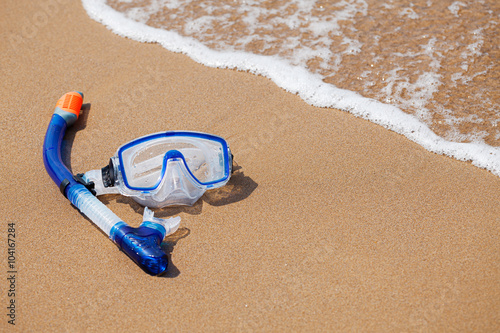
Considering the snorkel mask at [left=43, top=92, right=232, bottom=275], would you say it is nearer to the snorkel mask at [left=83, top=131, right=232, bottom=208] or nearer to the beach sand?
the snorkel mask at [left=83, top=131, right=232, bottom=208]

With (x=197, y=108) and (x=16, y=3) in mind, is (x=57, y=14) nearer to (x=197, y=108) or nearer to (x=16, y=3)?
(x=16, y=3)

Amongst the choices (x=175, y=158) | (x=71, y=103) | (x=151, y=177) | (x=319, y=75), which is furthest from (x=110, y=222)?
(x=319, y=75)

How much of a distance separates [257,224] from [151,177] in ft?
2.51

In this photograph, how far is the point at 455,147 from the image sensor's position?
3445mm

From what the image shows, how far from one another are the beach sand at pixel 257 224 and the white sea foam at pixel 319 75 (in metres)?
0.14

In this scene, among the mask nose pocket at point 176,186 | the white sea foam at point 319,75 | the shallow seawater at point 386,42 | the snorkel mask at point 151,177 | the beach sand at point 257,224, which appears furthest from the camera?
the shallow seawater at point 386,42

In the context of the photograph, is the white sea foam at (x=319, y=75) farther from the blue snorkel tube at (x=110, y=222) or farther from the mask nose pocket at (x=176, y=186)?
the blue snorkel tube at (x=110, y=222)

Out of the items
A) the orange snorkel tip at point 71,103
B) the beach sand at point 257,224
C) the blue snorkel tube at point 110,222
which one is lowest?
the beach sand at point 257,224

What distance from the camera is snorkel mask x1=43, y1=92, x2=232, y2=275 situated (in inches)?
106

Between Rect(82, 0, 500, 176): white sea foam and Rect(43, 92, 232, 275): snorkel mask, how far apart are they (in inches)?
50.7

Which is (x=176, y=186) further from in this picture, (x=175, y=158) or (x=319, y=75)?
(x=319, y=75)

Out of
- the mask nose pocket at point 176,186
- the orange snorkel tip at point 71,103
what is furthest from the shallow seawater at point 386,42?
the mask nose pocket at point 176,186

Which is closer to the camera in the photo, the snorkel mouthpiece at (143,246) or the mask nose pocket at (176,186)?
the snorkel mouthpiece at (143,246)

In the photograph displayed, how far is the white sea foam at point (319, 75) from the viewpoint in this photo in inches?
138
